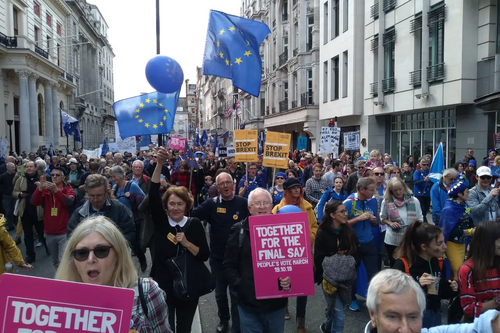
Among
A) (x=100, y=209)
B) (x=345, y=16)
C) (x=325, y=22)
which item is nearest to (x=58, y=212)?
(x=100, y=209)

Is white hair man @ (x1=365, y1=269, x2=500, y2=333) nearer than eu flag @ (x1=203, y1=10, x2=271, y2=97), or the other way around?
white hair man @ (x1=365, y1=269, x2=500, y2=333)

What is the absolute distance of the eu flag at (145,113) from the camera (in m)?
6.95

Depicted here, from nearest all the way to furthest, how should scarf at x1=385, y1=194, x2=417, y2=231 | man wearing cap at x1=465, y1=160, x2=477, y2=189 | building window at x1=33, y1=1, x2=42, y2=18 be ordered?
1. scarf at x1=385, y1=194, x2=417, y2=231
2. man wearing cap at x1=465, y1=160, x2=477, y2=189
3. building window at x1=33, y1=1, x2=42, y2=18

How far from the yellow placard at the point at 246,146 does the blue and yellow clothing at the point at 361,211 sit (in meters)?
3.45

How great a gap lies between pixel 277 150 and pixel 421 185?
4336 millimetres

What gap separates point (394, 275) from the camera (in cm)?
227

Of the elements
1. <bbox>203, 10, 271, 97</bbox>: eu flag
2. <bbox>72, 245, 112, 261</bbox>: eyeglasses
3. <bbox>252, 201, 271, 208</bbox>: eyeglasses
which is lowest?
<bbox>72, 245, 112, 261</bbox>: eyeglasses

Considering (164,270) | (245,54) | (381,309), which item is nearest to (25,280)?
(381,309)

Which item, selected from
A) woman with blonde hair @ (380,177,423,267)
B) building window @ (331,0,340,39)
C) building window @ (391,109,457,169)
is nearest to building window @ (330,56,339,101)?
building window @ (331,0,340,39)

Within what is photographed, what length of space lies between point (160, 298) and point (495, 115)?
50.3 feet

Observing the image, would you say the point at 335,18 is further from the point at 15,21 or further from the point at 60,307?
the point at 60,307

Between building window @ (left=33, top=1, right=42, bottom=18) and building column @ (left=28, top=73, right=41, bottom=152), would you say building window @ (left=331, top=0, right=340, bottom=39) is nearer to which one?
building column @ (left=28, top=73, right=41, bottom=152)

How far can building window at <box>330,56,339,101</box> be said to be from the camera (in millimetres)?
25462

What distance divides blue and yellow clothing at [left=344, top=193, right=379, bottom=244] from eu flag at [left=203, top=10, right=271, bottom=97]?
3.22 m
